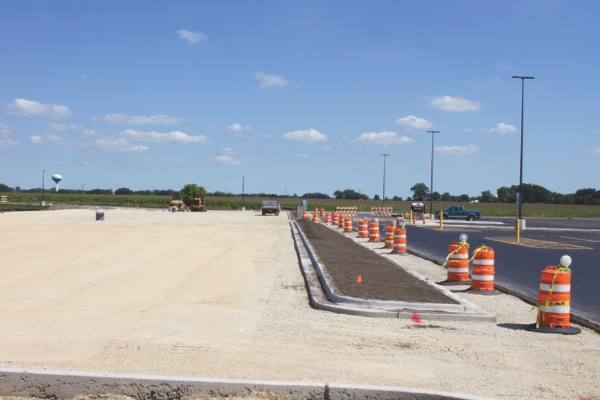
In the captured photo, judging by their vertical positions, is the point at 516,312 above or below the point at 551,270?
below

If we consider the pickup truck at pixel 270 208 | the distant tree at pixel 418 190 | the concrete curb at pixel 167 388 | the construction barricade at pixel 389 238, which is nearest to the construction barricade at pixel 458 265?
the concrete curb at pixel 167 388

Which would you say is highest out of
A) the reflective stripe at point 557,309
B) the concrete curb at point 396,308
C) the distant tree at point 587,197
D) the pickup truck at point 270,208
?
the distant tree at point 587,197

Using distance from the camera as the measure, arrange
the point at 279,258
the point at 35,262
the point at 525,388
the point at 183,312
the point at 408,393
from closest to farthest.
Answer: the point at 408,393 → the point at 525,388 → the point at 183,312 → the point at 35,262 → the point at 279,258

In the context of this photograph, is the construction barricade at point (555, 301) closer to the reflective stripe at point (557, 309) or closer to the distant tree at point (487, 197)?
the reflective stripe at point (557, 309)

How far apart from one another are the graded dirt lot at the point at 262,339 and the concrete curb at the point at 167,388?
32 cm

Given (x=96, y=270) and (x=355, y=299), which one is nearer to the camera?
(x=355, y=299)

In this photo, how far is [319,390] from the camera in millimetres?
5988

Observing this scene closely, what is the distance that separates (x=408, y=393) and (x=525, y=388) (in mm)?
1348

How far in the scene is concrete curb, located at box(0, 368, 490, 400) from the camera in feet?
19.5

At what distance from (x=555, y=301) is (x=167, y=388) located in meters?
5.85

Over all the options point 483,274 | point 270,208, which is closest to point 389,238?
point 483,274

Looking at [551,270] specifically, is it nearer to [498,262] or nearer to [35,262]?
[498,262]

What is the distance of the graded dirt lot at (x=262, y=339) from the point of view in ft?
21.8

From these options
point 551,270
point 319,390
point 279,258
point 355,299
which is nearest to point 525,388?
point 319,390
